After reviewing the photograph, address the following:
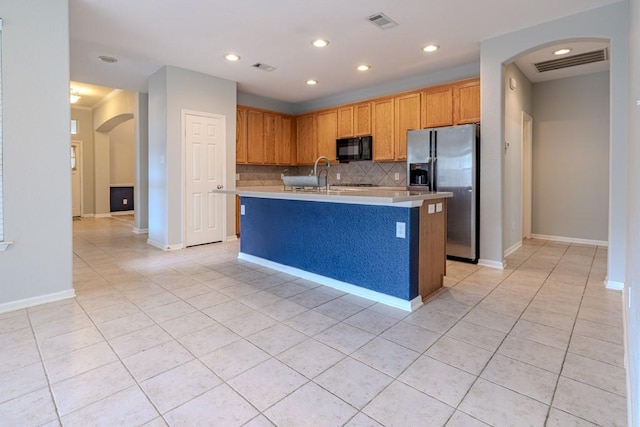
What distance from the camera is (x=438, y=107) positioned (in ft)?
16.2

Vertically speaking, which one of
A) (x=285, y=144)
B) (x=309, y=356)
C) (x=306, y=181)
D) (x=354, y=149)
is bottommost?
(x=309, y=356)

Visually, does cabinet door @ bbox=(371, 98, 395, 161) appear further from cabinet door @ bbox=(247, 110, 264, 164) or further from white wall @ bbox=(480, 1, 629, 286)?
cabinet door @ bbox=(247, 110, 264, 164)

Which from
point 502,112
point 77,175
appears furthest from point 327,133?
point 77,175

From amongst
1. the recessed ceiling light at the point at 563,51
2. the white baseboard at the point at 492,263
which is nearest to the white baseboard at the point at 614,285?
the white baseboard at the point at 492,263

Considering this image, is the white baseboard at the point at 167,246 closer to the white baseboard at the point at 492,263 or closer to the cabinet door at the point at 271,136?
the cabinet door at the point at 271,136

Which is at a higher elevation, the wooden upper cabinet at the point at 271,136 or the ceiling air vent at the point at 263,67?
the ceiling air vent at the point at 263,67

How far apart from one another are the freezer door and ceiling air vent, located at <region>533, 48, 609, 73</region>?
191 cm

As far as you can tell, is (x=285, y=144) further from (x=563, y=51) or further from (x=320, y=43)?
(x=563, y=51)

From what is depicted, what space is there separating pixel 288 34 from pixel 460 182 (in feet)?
8.87

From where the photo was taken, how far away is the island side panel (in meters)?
2.78

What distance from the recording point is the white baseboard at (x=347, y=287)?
279 cm

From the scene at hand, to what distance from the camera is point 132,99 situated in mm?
6793

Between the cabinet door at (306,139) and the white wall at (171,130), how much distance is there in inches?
70.0

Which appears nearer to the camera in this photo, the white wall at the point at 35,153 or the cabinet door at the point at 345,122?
the white wall at the point at 35,153
